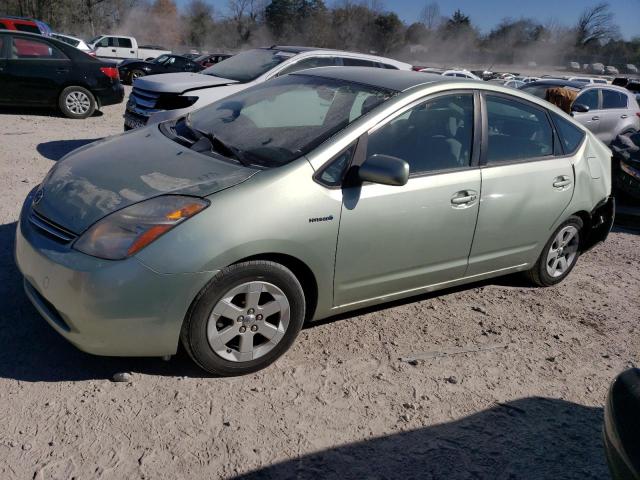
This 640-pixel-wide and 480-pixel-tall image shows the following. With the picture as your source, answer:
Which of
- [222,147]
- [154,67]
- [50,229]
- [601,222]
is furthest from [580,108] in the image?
[154,67]

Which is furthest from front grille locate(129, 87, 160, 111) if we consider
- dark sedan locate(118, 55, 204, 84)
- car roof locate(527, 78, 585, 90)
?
dark sedan locate(118, 55, 204, 84)

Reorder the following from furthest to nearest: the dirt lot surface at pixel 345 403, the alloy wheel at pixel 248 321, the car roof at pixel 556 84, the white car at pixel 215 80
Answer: the car roof at pixel 556 84, the white car at pixel 215 80, the alloy wheel at pixel 248 321, the dirt lot surface at pixel 345 403

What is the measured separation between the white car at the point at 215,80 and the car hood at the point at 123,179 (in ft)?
11.4

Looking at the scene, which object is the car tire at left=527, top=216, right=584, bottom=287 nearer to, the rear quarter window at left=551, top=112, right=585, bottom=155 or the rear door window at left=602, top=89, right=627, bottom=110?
the rear quarter window at left=551, top=112, right=585, bottom=155

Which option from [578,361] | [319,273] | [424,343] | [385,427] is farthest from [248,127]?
[578,361]

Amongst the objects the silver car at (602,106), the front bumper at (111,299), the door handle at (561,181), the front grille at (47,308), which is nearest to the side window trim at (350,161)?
the front bumper at (111,299)

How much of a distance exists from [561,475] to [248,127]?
270 cm

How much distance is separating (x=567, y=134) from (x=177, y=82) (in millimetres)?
5101

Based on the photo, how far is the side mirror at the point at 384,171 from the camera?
3.12 m

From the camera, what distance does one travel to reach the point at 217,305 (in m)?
2.90

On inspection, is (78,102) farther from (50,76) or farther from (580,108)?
(580,108)

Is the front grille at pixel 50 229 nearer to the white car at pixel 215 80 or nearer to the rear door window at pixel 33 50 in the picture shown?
the white car at pixel 215 80

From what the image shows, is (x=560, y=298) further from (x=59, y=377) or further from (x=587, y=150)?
(x=59, y=377)

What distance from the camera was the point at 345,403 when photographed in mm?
3004
